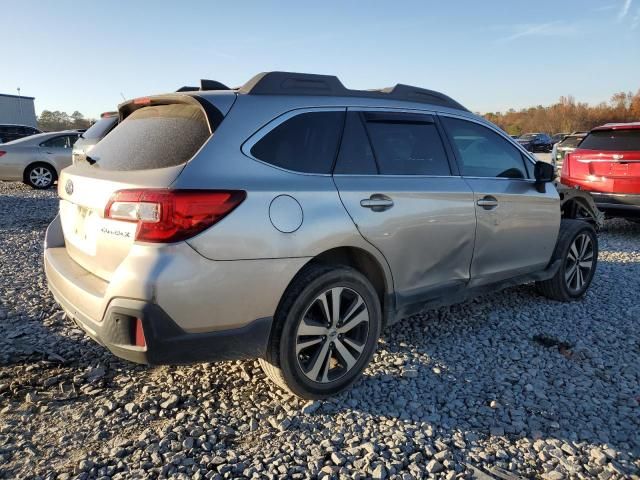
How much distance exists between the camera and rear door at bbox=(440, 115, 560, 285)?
3721mm

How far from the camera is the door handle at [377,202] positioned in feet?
9.58

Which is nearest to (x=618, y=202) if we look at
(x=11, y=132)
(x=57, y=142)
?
(x=57, y=142)

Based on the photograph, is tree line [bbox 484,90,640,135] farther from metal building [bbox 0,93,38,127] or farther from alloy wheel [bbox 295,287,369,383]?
alloy wheel [bbox 295,287,369,383]

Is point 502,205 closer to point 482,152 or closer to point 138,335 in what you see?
point 482,152

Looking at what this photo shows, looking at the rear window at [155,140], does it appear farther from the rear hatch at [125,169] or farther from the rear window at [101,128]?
the rear window at [101,128]

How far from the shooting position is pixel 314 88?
119 inches

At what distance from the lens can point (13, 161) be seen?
1263cm

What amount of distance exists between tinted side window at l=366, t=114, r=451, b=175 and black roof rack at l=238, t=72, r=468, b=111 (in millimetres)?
189

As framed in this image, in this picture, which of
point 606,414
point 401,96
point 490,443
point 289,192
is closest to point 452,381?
point 490,443

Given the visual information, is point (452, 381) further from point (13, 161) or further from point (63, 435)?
point (13, 161)

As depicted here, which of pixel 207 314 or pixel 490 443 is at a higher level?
pixel 207 314

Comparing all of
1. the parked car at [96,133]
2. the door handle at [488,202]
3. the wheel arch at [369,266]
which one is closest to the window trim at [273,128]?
the wheel arch at [369,266]

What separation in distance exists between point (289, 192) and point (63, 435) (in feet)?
5.60

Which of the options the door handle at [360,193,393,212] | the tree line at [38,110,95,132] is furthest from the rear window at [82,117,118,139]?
the tree line at [38,110,95,132]
